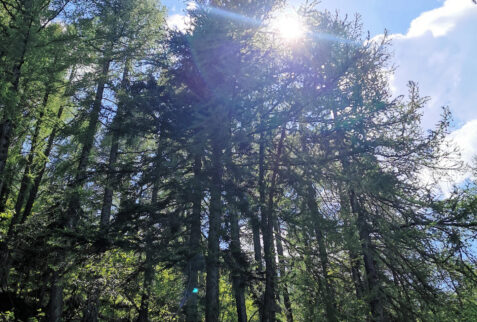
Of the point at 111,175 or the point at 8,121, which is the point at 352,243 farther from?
the point at 8,121

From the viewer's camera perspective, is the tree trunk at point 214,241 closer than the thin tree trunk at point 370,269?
Yes

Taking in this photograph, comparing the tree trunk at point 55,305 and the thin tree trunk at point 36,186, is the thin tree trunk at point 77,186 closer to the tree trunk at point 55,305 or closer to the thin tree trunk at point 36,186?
the tree trunk at point 55,305

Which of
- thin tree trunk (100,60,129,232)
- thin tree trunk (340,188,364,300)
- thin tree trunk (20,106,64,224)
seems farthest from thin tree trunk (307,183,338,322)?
thin tree trunk (20,106,64,224)

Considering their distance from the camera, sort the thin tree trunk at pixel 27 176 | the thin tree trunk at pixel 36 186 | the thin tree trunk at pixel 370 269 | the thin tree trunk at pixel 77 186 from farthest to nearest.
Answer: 1. the thin tree trunk at pixel 36 186
2. the thin tree trunk at pixel 27 176
3. the thin tree trunk at pixel 77 186
4. the thin tree trunk at pixel 370 269

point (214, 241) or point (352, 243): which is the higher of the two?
point (214, 241)

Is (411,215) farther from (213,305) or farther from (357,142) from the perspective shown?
(213,305)

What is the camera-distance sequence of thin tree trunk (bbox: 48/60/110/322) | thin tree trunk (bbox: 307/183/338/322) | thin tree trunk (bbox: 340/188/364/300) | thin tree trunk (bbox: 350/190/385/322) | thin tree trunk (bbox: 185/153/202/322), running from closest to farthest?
thin tree trunk (bbox: 185/153/202/322) → thin tree trunk (bbox: 340/188/364/300) → thin tree trunk (bbox: 307/183/338/322) → thin tree trunk (bbox: 350/190/385/322) → thin tree trunk (bbox: 48/60/110/322)

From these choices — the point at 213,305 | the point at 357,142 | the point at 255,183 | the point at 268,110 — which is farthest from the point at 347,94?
the point at 213,305

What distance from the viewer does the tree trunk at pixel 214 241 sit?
7.13 metres

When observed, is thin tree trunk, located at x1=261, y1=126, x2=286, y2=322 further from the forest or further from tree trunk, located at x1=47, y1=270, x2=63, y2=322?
tree trunk, located at x1=47, y1=270, x2=63, y2=322

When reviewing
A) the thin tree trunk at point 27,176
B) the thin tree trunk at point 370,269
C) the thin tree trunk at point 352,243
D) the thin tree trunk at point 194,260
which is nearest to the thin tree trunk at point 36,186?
the thin tree trunk at point 27,176

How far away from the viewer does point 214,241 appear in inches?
298

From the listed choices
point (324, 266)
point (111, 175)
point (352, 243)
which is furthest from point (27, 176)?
point (352, 243)

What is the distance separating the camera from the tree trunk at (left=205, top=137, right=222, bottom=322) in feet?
23.4
